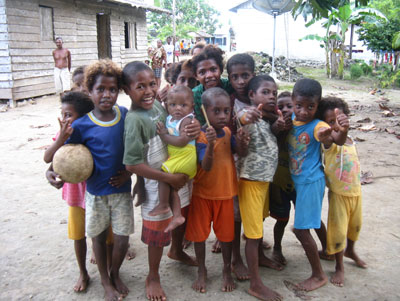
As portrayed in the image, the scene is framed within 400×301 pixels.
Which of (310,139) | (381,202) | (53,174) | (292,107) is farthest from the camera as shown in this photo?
(381,202)

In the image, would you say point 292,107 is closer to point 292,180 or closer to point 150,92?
point 292,180

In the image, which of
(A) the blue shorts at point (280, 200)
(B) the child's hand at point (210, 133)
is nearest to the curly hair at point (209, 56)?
(B) the child's hand at point (210, 133)

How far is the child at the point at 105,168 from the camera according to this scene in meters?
2.18

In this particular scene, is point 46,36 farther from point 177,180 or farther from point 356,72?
point 356,72

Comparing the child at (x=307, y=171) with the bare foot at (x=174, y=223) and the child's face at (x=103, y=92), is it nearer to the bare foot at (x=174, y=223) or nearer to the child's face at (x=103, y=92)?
the bare foot at (x=174, y=223)

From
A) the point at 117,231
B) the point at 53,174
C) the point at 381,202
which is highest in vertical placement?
the point at 53,174

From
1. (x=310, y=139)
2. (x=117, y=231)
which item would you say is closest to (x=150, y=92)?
(x=117, y=231)

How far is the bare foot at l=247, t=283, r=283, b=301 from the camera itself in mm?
2290

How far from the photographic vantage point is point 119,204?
2301 millimetres

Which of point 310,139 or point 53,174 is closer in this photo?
point 53,174

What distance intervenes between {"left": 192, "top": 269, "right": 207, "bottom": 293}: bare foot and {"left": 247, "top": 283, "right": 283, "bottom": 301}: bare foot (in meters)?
0.32

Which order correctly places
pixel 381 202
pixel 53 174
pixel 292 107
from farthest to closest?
pixel 381 202 → pixel 292 107 → pixel 53 174

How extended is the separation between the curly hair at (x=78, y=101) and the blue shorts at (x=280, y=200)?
1500 mm

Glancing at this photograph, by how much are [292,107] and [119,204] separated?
1.41 meters
